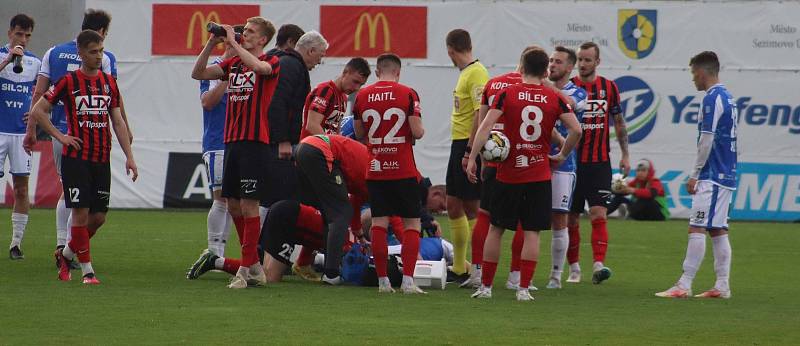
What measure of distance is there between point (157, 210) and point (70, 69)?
1069 centimetres

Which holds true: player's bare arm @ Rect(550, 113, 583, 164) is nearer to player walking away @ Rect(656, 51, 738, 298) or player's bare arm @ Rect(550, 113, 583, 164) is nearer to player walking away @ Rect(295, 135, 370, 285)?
player walking away @ Rect(656, 51, 738, 298)

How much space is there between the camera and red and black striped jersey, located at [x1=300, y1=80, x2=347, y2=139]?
10391 mm

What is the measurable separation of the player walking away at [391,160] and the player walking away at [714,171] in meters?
2.12

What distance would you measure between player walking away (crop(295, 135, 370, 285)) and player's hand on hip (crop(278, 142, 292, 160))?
0.08 m

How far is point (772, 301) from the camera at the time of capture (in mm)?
9984

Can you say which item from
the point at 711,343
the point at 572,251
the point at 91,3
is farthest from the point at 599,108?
the point at 91,3

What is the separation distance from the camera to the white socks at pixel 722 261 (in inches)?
404

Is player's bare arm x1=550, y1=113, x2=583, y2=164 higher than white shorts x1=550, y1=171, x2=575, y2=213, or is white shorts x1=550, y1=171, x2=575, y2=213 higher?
player's bare arm x1=550, y1=113, x2=583, y2=164

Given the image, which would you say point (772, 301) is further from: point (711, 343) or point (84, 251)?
point (84, 251)

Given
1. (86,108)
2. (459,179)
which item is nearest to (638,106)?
(459,179)

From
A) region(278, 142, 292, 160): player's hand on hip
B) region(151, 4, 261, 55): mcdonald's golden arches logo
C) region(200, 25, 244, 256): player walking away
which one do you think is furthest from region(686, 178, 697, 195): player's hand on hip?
region(151, 4, 261, 55): mcdonald's golden arches logo

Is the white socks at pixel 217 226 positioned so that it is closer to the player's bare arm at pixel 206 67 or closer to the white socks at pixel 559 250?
the player's bare arm at pixel 206 67

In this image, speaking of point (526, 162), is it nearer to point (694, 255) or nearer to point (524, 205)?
point (524, 205)

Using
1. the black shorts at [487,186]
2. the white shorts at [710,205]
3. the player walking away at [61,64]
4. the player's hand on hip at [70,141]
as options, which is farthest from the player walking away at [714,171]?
the player walking away at [61,64]
